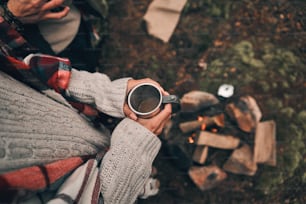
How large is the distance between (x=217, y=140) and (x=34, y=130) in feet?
4.93

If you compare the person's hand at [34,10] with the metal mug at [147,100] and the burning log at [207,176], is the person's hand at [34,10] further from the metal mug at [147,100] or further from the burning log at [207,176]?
the burning log at [207,176]

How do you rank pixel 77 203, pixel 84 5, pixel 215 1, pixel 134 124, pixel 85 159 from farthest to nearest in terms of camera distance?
pixel 215 1 → pixel 84 5 → pixel 134 124 → pixel 85 159 → pixel 77 203

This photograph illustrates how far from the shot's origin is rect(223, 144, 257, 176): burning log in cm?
212

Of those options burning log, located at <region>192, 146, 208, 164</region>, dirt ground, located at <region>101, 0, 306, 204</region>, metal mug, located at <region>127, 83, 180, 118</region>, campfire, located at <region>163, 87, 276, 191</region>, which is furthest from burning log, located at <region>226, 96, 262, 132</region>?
metal mug, located at <region>127, 83, 180, 118</region>

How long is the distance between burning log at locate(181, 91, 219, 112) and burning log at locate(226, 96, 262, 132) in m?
0.14

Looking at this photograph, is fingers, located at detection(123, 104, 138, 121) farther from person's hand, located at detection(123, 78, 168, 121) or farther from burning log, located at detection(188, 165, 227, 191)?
burning log, located at detection(188, 165, 227, 191)

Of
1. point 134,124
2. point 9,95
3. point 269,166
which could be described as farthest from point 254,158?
point 9,95

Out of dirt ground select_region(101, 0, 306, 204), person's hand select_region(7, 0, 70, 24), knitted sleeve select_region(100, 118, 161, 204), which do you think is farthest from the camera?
dirt ground select_region(101, 0, 306, 204)

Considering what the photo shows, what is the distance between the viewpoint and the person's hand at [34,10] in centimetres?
138

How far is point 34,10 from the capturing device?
4.66 ft

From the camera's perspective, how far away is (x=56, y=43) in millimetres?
1649

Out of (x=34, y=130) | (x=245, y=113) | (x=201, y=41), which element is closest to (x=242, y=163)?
(x=245, y=113)

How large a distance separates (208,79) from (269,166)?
0.82 meters

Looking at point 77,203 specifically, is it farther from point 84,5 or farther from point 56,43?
point 84,5
